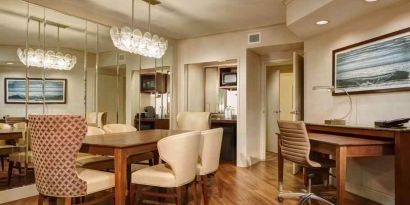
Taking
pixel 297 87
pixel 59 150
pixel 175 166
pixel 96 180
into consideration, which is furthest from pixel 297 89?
pixel 59 150

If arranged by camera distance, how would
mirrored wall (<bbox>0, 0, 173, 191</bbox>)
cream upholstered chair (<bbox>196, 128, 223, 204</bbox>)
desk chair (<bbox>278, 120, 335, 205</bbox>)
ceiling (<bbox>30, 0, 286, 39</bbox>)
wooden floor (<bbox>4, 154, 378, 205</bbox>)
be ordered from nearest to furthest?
desk chair (<bbox>278, 120, 335, 205</bbox>)
cream upholstered chair (<bbox>196, 128, 223, 204</bbox>)
wooden floor (<bbox>4, 154, 378, 205</bbox>)
mirrored wall (<bbox>0, 0, 173, 191</bbox>)
ceiling (<bbox>30, 0, 286, 39</bbox>)

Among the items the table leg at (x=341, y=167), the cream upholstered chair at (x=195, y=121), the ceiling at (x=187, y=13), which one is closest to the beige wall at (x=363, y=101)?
the ceiling at (x=187, y=13)

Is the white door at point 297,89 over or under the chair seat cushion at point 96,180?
over

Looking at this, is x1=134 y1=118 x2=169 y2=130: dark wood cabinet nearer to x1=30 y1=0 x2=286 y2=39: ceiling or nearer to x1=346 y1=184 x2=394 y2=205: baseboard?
x1=30 y1=0 x2=286 y2=39: ceiling

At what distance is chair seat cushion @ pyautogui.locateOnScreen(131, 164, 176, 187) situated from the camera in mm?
2445

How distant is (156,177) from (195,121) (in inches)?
79.4

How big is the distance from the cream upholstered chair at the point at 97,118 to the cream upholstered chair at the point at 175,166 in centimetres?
220

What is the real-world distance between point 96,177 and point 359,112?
309 centimetres

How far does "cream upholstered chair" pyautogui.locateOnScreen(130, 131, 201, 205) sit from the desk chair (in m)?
1.07

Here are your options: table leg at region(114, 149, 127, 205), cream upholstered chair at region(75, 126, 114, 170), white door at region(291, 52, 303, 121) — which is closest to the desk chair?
white door at region(291, 52, 303, 121)

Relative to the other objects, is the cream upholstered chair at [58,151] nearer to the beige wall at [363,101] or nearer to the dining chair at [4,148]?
the dining chair at [4,148]

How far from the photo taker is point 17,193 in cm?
342

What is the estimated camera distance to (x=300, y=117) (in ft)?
15.6

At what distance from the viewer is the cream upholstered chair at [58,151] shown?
7.11 feet
